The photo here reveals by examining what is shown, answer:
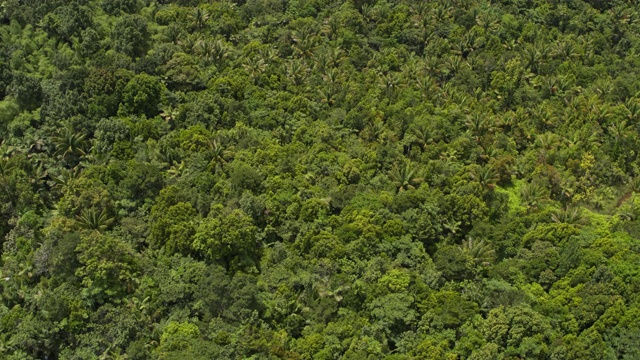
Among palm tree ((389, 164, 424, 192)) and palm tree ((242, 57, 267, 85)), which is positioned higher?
palm tree ((242, 57, 267, 85))

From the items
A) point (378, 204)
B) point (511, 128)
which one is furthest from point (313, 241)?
point (511, 128)

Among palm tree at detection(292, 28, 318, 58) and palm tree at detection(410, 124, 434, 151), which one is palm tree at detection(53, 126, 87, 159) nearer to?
palm tree at detection(292, 28, 318, 58)

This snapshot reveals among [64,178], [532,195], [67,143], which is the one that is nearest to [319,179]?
[532,195]

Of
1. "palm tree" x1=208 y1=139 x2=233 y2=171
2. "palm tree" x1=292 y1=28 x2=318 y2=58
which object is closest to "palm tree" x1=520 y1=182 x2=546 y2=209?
"palm tree" x1=208 y1=139 x2=233 y2=171

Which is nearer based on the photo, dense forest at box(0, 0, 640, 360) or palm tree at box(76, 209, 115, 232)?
dense forest at box(0, 0, 640, 360)

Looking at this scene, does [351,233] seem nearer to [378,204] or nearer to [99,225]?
[378,204]

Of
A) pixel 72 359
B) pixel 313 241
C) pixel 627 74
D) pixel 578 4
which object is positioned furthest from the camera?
pixel 578 4

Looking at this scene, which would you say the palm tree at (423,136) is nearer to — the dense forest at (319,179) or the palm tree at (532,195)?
the dense forest at (319,179)
